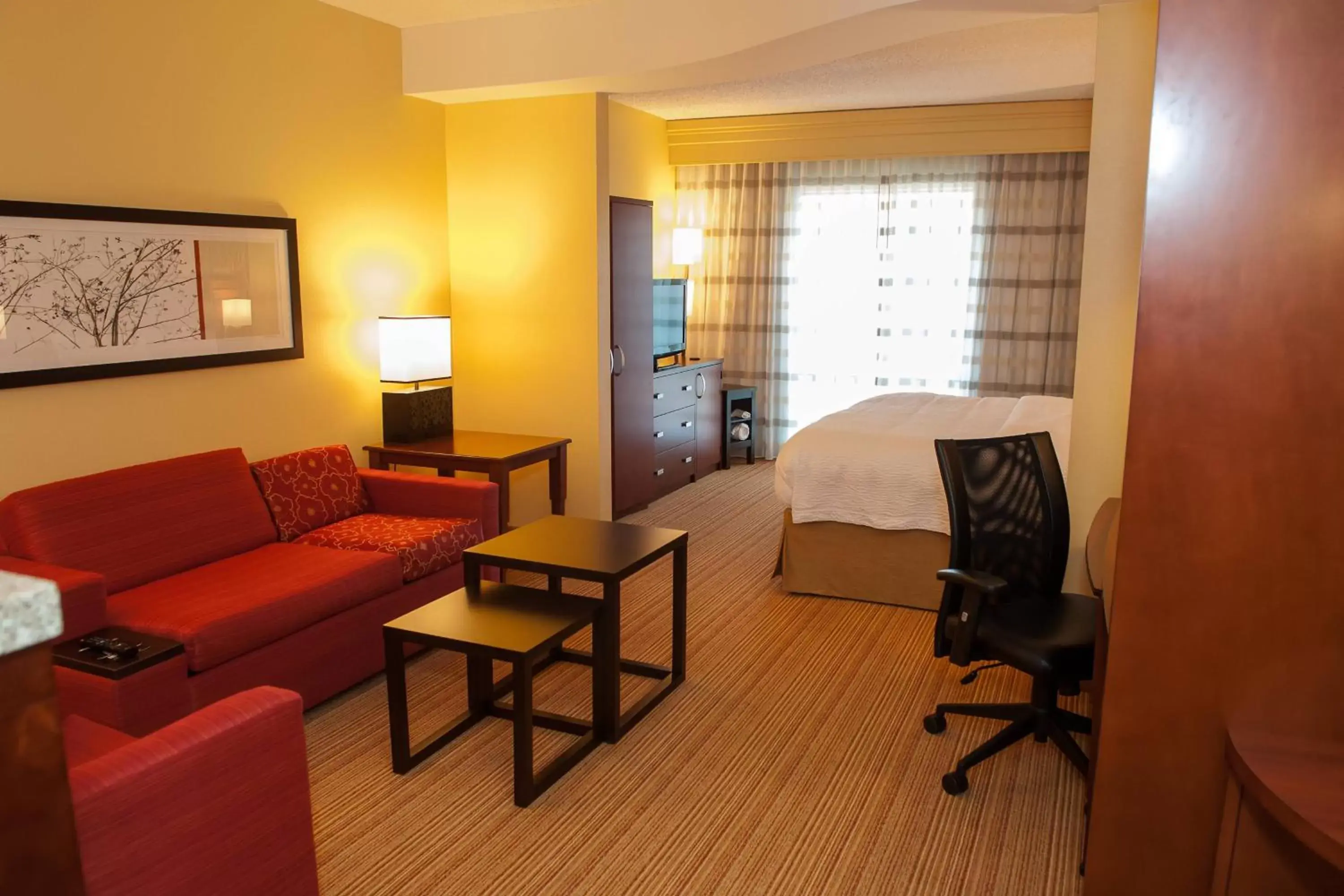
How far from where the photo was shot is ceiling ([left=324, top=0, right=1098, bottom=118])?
386 cm

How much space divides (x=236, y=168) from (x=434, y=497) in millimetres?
1574

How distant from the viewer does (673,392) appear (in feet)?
20.8

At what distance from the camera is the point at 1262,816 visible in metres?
1.80

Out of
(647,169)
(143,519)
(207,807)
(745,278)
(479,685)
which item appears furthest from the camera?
(745,278)

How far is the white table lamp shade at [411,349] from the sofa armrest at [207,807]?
2.78m

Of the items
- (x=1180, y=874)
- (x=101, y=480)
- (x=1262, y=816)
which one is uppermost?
(x=101, y=480)

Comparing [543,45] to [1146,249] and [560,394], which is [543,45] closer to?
[560,394]

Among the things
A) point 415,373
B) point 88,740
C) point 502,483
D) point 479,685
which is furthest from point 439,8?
point 88,740

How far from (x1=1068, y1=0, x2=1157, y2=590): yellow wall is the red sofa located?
2.37 meters

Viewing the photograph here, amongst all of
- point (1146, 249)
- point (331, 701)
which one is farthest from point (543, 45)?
point (1146, 249)

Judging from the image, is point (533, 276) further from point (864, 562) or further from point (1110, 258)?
point (1110, 258)

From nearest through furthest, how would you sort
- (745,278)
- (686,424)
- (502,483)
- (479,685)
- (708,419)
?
(479,685), (502,483), (686,424), (708,419), (745,278)

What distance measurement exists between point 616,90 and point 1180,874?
13.6 ft

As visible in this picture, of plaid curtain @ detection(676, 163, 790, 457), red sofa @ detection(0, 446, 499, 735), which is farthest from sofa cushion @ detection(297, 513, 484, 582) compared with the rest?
plaid curtain @ detection(676, 163, 790, 457)
